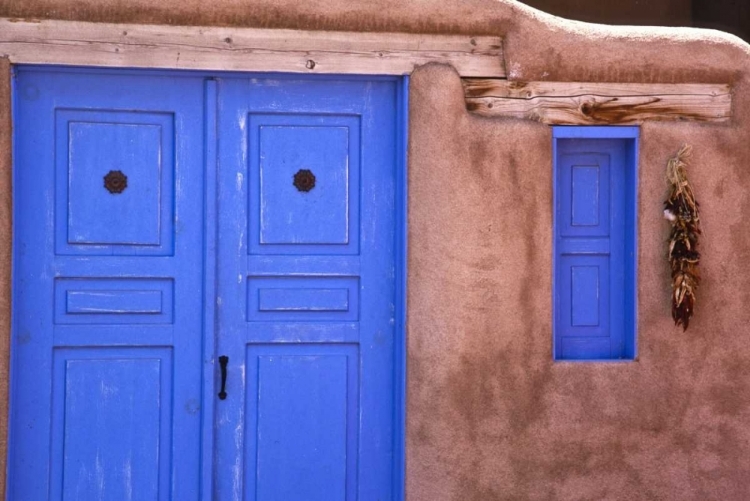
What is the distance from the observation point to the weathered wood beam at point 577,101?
16.1 ft

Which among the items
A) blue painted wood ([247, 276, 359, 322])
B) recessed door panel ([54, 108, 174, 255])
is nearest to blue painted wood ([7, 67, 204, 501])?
recessed door panel ([54, 108, 174, 255])

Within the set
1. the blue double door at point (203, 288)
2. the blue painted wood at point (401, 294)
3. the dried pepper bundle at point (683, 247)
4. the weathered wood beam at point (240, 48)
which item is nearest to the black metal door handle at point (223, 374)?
the blue double door at point (203, 288)

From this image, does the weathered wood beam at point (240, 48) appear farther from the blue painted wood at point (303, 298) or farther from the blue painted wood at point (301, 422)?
the blue painted wood at point (301, 422)

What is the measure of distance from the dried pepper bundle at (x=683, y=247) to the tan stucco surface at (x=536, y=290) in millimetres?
84

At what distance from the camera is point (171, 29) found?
469 cm

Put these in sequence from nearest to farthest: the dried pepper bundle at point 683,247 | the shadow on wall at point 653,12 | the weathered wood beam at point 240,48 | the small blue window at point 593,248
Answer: the weathered wood beam at point 240,48
the dried pepper bundle at point 683,247
the small blue window at point 593,248
the shadow on wall at point 653,12

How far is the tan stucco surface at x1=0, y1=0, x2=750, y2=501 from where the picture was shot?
15.7 ft

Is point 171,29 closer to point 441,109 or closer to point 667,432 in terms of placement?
point 441,109

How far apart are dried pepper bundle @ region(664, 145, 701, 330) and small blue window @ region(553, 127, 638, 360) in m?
0.21

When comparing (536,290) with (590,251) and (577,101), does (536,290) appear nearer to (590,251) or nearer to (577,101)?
(590,251)

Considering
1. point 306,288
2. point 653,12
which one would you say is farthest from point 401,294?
point 653,12

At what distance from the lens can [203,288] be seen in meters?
4.80

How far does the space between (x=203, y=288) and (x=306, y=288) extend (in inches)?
19.2

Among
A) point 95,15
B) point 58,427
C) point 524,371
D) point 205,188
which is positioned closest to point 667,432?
point 524,371
